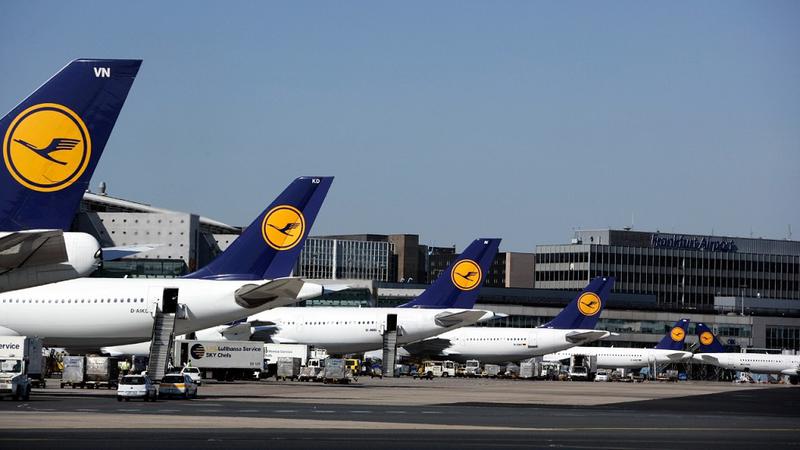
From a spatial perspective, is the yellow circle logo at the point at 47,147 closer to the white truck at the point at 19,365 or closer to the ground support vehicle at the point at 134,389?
the white truck at the point at 19,365

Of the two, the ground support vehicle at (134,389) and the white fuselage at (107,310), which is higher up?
the white fuselage at (107,310)

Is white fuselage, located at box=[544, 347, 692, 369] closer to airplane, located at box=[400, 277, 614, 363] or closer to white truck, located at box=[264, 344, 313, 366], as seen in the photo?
airplane, located at box=[400, 277, 614, 363]

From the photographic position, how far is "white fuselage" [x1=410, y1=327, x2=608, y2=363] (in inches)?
4889

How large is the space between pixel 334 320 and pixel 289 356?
5.82 meters

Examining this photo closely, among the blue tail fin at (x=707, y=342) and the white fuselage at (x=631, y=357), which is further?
the blue tail fin at (x=707, y=342)

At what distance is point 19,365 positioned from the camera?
55375 mm

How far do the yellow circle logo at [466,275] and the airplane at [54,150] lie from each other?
225 feet

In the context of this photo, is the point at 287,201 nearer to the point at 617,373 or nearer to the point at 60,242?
the point at 60,242

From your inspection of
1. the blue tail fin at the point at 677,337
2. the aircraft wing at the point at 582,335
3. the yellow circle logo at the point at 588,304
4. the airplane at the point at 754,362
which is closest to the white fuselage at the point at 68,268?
the aircraft wing at the point at 582,335

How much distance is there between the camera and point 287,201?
70750 mm

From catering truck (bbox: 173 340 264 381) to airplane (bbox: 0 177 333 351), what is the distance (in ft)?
44.6

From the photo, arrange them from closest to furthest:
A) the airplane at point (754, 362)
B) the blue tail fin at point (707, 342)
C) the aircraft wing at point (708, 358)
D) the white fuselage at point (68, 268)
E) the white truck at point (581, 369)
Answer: the white fuselage at point (68, 268) → the white truck at point (581, 369) → the airplane at point (754, 362) → the aircraft wing at point (708, 358) → the blue tail fin at point (707, 342)

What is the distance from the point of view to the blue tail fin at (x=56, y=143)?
3631cm

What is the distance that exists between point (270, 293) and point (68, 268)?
26868mm
